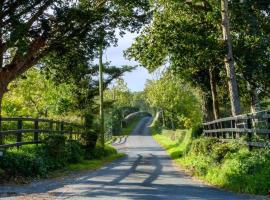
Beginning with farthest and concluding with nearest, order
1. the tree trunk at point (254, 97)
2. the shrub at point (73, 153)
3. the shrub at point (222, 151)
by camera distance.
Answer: the tree trunk at point (254, 97)
the shrub at point (73, 153)
the shrub at point (222, 151)

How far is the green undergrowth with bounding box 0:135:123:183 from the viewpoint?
16.0 metres

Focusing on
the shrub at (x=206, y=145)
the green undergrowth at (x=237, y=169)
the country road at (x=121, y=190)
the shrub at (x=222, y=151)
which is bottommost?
the country road at (x=121, y=190)

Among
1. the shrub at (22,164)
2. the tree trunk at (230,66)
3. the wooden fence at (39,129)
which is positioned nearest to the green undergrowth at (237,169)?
the tree trunk at (230,66)

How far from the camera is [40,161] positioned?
18141mm

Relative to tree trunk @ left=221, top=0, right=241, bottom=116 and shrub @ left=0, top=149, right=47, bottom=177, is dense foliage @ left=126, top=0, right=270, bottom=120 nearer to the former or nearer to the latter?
tree trunk @ left=221, top=0, right=241, bottom=116

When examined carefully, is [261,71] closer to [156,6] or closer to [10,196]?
[156,6]

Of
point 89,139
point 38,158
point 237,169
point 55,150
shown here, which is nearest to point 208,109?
point 89,139

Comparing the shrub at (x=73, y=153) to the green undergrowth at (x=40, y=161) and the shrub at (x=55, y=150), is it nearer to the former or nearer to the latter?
the green undergrowth at (x=40, y=161)

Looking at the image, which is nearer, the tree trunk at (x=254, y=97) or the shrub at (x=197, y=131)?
the tree trunk at (x=254, y=97)

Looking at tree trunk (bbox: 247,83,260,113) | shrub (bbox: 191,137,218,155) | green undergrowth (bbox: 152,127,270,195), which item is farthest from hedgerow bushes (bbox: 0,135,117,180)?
tree trunk (bbox: 247,83,260,113)

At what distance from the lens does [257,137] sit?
52.5 feet

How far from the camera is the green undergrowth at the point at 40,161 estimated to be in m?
16.0

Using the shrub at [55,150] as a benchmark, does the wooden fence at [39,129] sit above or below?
above

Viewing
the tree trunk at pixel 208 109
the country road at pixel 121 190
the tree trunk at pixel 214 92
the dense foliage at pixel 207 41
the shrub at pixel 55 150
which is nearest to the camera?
the country road at pixel 121 190
